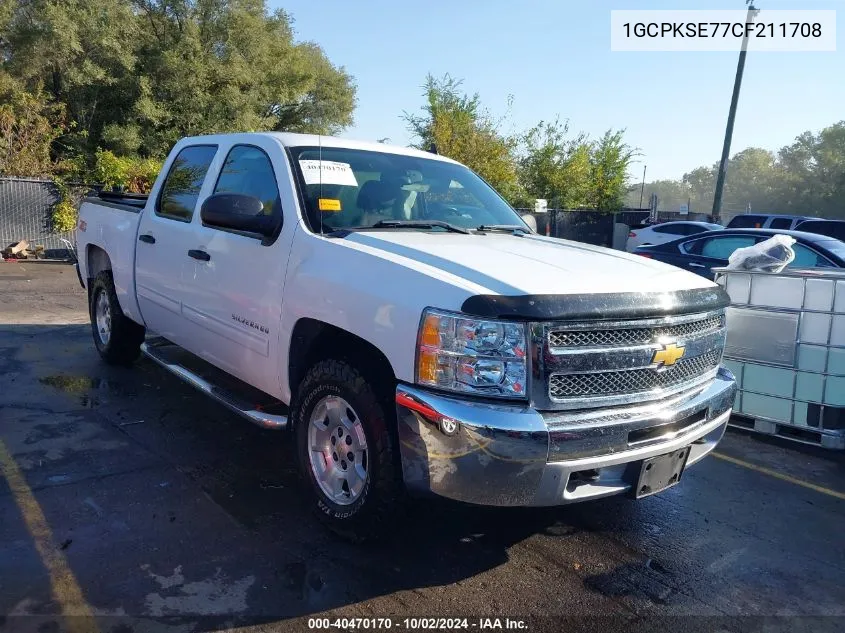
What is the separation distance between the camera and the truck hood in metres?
3.02

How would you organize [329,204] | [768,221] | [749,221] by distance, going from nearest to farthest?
1. [329,204]
2. [768,221]
3. [749,221]

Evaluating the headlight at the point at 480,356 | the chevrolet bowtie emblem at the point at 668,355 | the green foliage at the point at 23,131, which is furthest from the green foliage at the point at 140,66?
the chevrolet bowtie emblem at the point at 668,355

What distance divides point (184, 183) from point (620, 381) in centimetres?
370

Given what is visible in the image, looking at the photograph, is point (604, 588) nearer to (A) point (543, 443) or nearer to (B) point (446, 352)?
(A) point (543, 443)

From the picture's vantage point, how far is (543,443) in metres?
2.79

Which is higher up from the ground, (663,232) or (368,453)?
(663,232)

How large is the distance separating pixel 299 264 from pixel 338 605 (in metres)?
1.69

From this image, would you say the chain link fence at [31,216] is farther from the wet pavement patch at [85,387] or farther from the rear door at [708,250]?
A: the rear door at [708,250]

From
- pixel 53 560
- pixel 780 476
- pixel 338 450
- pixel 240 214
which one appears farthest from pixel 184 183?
pixel 780 476

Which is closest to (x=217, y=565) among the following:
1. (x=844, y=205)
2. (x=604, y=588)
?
(x=604, y=588)

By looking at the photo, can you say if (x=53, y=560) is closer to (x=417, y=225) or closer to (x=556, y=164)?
(x=417, y=225)

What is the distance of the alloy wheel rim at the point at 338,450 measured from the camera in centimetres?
334

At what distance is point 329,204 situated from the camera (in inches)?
155

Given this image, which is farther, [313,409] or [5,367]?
[5,367]
